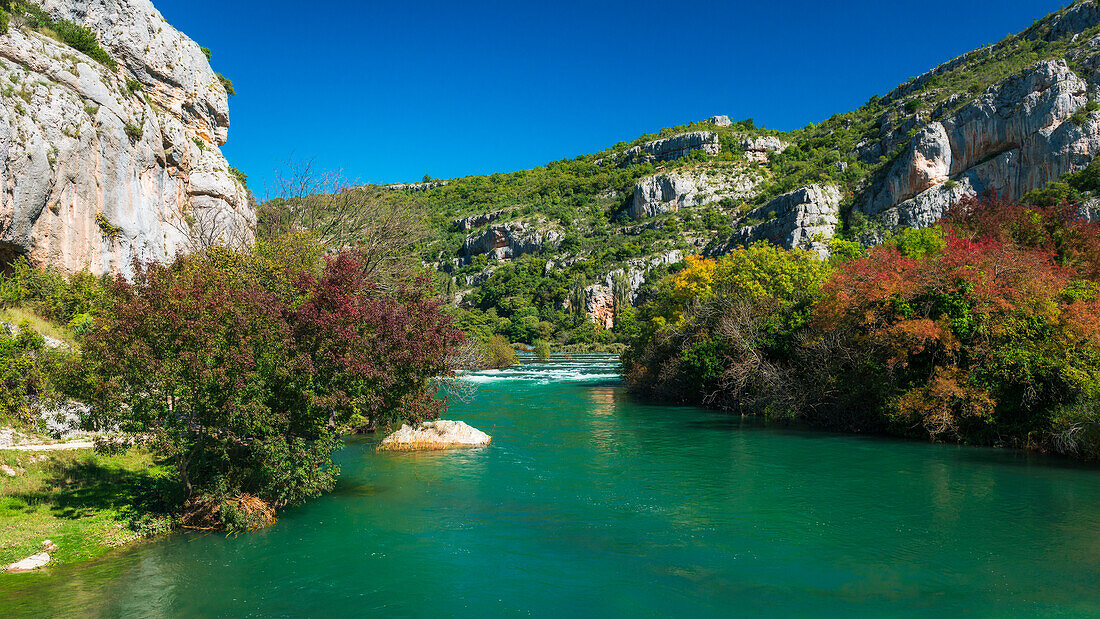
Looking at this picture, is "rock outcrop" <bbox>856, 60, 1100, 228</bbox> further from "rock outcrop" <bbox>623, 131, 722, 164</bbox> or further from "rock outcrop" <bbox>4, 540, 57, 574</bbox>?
"rock outcrop" <bbox>623, 131, 722, 164</bbox>

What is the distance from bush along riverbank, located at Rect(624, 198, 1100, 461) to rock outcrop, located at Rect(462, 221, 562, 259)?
11738 cm

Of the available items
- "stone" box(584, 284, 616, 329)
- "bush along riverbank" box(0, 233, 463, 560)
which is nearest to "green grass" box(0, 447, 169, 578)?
"bush along riverbank" box(0, 233, 463, 560)

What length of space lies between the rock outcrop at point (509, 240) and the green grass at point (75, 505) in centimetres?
13730

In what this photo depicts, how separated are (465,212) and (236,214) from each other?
490 feet

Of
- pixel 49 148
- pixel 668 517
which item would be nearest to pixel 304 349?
pixel 668 517

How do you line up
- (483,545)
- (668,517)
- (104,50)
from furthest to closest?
(104,50) → (668,517) → (483,545)

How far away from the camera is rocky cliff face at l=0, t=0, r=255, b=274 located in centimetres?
A: 2514

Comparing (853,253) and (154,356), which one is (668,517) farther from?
(853,253)

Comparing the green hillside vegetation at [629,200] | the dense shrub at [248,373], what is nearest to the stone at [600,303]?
the green hillside vegetation at [629,200]

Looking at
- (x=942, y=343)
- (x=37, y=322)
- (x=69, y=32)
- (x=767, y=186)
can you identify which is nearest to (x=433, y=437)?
(x=37, y=322)

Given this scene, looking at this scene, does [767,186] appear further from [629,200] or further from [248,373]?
[248,373]

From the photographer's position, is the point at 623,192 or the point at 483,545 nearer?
the point at 483,545

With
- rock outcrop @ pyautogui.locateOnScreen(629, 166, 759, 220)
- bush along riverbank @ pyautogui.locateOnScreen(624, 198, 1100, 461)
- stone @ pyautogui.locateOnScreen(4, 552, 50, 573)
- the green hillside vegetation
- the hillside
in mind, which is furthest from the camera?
rock outcrop @ pyautogui.locateOnScreen(629, 166, 759, 220)

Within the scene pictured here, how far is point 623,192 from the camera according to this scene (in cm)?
17050
